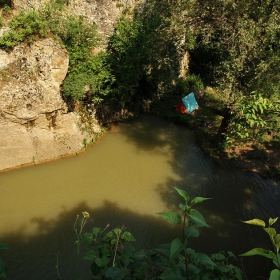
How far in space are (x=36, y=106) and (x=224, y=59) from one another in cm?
755

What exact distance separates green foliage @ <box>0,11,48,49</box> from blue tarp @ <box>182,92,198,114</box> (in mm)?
8344

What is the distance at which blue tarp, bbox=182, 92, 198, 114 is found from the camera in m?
14.7

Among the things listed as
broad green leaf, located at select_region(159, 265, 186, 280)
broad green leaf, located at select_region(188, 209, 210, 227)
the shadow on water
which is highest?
broad green leaf, located at select_region(188, 209, 210, 227)

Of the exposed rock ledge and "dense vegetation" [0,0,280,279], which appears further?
the exposed rock ledge

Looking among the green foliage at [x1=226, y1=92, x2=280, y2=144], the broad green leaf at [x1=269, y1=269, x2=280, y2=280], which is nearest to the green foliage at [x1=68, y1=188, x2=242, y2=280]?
the broad green leaf at [x1=269, y1=269, x2=280, y2=280]

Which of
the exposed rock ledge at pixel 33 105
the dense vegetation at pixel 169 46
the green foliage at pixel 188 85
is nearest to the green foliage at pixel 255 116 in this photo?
the dense vegetation at pixel 169 46

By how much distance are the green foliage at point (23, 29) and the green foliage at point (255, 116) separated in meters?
7.57

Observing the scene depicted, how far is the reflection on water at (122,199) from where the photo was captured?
7285 mm

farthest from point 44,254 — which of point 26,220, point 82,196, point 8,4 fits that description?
point 8,4

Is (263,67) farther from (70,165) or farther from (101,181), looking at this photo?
(70,165)

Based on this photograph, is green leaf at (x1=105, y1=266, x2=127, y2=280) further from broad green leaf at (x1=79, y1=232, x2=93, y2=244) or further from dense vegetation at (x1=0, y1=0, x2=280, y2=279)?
dense vegetation at (x1=0, y1=0, x2=280, y2=279)

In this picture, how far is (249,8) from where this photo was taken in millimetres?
8875

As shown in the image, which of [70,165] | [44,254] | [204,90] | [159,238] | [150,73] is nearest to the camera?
[44,254]

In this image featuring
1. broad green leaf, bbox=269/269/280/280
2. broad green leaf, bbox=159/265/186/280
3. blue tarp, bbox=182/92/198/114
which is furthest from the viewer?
blue tarp, bbox=182/92/198/114
